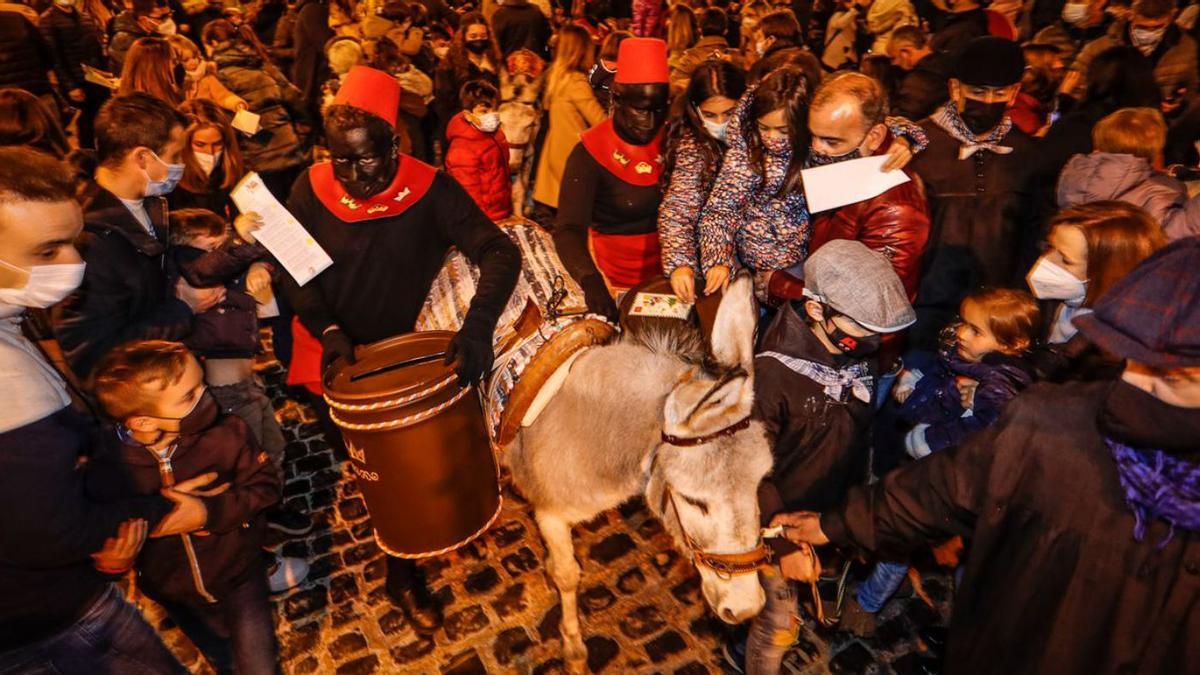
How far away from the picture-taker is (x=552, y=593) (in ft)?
14.2

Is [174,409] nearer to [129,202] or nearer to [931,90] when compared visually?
[129,202]

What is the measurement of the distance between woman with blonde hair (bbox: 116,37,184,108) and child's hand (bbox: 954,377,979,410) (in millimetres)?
7136

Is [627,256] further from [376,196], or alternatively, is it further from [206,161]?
[206,161]

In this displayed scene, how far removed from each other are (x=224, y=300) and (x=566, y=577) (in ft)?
8.77

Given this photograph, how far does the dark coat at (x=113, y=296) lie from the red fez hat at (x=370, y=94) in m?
1.25

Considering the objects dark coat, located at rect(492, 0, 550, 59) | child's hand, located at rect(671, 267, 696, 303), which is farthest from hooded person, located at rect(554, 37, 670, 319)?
dark coat, located at rect(492, 0, 550, 59)

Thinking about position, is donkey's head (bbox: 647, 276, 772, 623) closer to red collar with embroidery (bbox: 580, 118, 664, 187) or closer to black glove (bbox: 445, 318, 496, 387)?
black glove (bbox: 445, 318, 496, 387)

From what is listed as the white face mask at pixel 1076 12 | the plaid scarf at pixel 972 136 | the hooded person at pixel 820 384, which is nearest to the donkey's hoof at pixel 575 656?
the hooded person at pixel 820 384

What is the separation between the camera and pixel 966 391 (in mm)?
3346

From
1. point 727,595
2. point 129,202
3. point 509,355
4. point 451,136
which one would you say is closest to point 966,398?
point 727,595

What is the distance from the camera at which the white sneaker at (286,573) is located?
4367 millimetres

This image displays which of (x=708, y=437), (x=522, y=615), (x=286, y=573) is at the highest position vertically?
(x=708, y=437)

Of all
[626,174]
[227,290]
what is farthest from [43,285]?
[626,174]

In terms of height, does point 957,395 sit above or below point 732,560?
above
